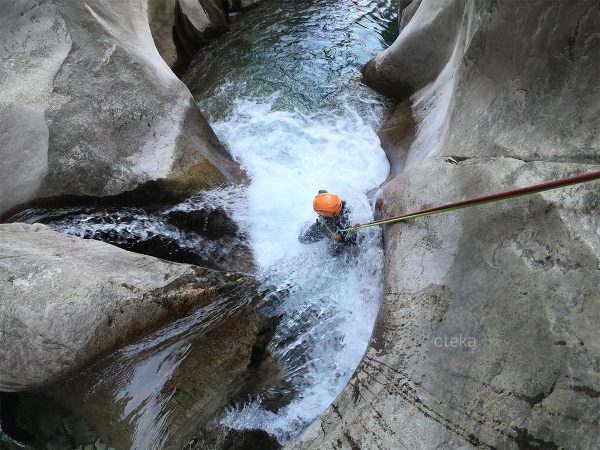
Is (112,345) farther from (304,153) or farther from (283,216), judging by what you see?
(304,153)

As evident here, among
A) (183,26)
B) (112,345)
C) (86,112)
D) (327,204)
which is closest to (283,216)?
(327,204)

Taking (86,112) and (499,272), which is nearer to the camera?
(499,272)

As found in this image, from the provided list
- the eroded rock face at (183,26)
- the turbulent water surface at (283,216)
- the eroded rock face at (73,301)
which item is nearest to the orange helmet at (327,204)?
the turbulent water surface at (283,216)

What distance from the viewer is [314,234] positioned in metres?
5.51

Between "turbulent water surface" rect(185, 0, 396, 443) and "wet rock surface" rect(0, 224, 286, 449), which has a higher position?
"wet rock surface" rect(0, 224, 286, 449)

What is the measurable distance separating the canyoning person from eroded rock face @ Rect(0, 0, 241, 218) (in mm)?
1427

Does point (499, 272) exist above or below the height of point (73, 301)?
below

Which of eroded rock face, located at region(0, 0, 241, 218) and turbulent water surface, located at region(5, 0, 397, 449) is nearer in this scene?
turbulent water surface, located at region(5, 0, 397, 449)

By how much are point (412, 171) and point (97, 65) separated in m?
3.96

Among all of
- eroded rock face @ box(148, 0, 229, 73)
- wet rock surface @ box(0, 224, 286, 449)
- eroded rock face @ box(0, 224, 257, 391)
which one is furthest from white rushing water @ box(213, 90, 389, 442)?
eroded rock face @ box(148, 0, 229, 73)

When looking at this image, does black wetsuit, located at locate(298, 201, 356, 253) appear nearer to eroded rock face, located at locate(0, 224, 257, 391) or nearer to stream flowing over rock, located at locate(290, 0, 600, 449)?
stream flowing over rock, located at locate(290, 0, 600, 449)

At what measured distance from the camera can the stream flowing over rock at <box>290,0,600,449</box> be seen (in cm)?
266

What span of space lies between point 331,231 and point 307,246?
0.53 m

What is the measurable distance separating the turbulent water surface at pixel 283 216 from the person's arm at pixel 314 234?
0.36 feet
